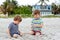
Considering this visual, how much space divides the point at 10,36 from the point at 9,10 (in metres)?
45.8

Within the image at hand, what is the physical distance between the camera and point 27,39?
27.3 feet

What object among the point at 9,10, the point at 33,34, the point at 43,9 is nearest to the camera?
the point at 33,34

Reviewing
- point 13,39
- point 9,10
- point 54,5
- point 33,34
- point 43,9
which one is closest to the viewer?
point 13,39

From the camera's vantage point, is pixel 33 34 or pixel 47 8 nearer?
pixel 33 34

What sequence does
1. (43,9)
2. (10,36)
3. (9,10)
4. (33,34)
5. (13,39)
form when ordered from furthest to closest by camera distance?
(43,9)
(9,10)
(33,34)
(10,36)
(13,39)

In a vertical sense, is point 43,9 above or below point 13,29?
below

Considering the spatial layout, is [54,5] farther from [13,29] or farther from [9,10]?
[13,29]

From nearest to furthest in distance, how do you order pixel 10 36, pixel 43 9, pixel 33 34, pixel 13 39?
pixel 13 39, pixel 10 36, pixel 33 34, pixel 43 9

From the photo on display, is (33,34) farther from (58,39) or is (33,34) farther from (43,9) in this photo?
(43,9)

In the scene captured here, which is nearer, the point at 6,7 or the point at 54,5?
the point at 6,7

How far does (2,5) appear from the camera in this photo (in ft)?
184

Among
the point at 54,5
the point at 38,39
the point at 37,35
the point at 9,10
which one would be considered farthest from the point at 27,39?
the point at 54,5

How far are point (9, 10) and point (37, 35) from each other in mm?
45401

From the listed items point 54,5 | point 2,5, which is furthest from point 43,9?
point 2,5
